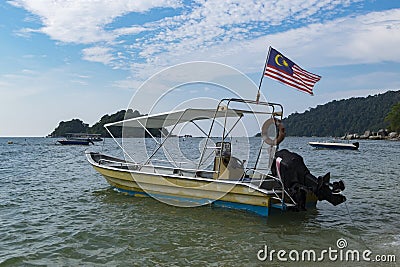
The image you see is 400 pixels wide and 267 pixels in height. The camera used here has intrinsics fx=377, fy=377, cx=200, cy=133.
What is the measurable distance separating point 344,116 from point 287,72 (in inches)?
6302

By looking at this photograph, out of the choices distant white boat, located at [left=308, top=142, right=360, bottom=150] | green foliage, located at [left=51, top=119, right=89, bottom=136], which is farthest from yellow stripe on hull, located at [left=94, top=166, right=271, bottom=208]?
green foliage, located at [left=51, top=119, right=89, bottom=136]

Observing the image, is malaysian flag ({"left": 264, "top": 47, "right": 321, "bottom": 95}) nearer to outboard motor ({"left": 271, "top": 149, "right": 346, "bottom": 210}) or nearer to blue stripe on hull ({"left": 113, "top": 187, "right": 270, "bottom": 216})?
outboard motor ({"left": 271, "top": 149, "right": 346, "bottom": 210})

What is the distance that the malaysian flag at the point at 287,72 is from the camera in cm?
1140

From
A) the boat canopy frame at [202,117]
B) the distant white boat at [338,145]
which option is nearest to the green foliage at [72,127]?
the distant white boat at [338,145]

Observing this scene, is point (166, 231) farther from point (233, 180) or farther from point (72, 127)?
point (72, 127)

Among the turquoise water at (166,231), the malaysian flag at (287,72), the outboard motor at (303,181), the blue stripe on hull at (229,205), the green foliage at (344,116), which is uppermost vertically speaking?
the green foliage at (344,116)

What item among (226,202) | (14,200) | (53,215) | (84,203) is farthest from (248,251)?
(14,200)

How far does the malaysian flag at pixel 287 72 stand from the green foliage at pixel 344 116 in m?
141

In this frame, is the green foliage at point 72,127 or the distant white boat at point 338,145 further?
the green foliage at point 72,127

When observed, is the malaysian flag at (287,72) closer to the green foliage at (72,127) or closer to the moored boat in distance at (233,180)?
the moored boat in distance at (233,180)

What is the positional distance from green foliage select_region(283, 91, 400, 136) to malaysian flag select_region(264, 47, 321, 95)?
14095 cm

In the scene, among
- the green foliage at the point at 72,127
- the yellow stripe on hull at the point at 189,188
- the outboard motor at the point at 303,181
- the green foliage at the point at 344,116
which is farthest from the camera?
the green foliage at the point at 344,116

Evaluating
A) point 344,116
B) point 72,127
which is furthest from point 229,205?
point 344,116

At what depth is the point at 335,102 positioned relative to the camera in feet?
562
